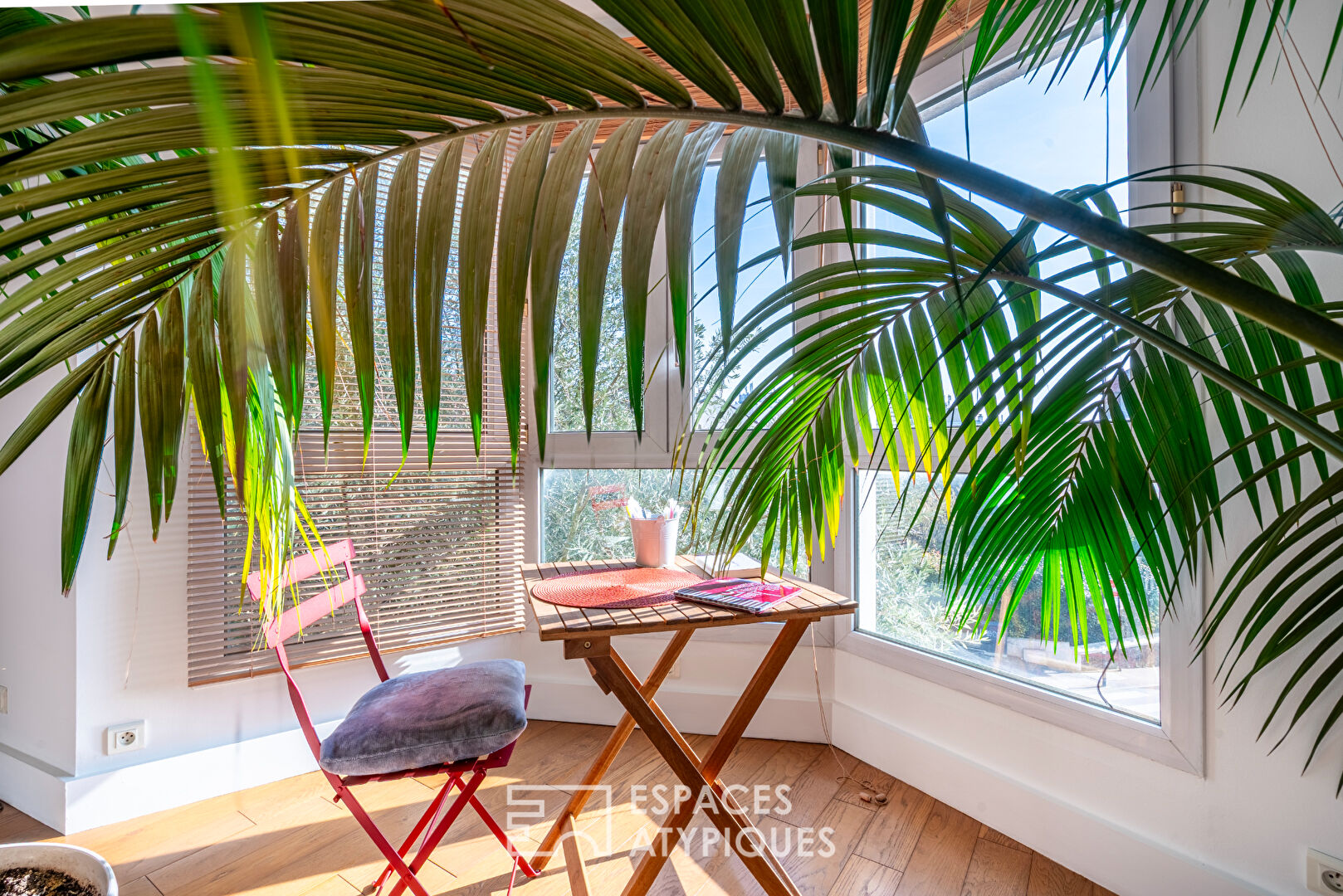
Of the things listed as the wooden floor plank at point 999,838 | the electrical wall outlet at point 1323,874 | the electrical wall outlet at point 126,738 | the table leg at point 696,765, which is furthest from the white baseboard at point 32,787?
the electrical wall outlet at point 1323,874

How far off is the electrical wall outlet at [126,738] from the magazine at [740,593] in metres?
1.75

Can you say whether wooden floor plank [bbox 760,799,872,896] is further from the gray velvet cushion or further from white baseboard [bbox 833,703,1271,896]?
the gray velvet cushion

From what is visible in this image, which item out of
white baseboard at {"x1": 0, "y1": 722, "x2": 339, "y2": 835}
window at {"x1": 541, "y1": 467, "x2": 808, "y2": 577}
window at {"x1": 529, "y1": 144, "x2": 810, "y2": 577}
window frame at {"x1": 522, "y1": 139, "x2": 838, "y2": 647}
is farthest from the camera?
window at {"x1": 541, "y1": 467, "x2": 808, "y2": 577}

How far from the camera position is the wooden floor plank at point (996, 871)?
1.64 metres

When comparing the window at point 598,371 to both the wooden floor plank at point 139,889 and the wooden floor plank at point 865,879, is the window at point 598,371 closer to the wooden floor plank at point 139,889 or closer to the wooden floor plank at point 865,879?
the wooden floor plank at point 865,879

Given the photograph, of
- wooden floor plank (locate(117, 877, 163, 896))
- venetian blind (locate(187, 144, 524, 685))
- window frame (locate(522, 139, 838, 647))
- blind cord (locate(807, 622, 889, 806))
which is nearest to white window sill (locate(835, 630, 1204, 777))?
blind cord (locate(807, 622, 889, 806))

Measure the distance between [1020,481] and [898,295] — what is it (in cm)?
45

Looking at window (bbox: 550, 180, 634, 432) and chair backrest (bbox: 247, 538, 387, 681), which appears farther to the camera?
window (bbox: 550, 180, 634, 432)

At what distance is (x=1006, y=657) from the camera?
1955 millimetres

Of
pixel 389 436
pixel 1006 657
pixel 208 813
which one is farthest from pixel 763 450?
pixel 208 813

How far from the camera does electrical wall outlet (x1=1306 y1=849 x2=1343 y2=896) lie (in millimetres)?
1297

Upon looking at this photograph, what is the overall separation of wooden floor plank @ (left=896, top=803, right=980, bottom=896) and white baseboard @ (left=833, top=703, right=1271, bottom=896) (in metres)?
0.05

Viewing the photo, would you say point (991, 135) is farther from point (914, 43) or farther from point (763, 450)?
point (914, 43)

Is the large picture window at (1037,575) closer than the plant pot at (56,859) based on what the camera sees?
No
